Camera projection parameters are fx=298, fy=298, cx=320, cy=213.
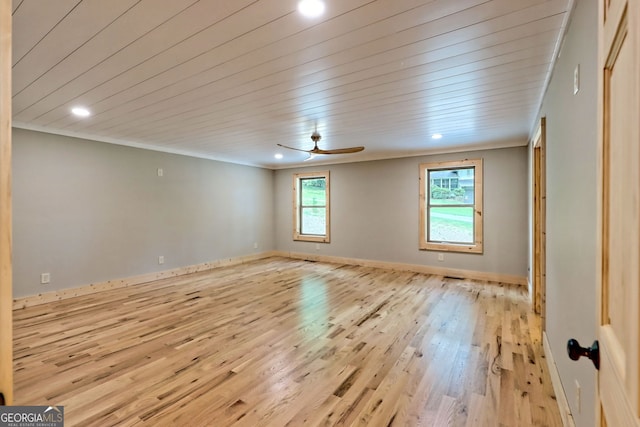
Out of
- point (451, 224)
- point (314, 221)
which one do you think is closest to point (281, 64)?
point (451, 224)

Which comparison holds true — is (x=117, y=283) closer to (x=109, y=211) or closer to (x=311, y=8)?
(x=109, y=211)

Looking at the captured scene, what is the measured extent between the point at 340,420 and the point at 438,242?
448 cm

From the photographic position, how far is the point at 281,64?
7.42ft

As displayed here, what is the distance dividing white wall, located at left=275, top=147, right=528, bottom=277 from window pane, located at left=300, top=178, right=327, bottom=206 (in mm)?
337

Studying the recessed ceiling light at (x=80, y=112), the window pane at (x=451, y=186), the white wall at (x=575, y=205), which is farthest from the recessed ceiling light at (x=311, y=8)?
the window pane at (x=451, y=186)

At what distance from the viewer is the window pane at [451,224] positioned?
5.42 meters

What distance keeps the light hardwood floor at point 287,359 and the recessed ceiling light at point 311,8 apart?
237 cm

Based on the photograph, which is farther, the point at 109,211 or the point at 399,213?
the point at 399,213

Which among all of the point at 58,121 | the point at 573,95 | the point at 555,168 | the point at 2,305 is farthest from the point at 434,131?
the point at 58,121

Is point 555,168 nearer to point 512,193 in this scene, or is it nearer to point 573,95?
point 573,95

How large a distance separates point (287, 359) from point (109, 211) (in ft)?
12.8

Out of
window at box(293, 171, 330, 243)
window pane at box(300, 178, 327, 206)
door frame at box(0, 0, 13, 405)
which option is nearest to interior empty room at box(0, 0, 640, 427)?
door frame at box(0, 0, 13, 405)

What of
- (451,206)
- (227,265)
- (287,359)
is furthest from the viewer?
(227,265)

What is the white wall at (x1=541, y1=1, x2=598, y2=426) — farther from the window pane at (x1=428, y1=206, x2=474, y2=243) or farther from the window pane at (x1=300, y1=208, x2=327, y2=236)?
the window pane at (x1=300, y1=208, x2=327, y2=236)
